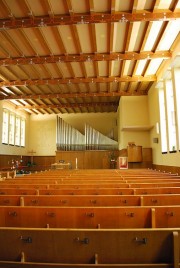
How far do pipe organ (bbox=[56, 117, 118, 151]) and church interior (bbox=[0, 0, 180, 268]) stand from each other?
7 centimetres

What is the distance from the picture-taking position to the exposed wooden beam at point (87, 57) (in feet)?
28.5

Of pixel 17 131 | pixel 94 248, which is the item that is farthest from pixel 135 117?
pixel 94 248

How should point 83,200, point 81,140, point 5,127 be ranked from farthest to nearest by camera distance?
point 81,140
point 5,127
point 83,200

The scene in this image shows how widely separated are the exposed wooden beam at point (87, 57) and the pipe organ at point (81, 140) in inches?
344

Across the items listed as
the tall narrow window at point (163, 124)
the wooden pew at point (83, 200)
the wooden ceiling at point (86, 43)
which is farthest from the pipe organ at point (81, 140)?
the wooden pew at point (83, 200)

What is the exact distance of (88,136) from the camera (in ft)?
57.0

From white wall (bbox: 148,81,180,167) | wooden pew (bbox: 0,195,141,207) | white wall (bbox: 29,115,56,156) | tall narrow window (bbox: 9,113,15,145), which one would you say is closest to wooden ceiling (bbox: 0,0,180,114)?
white wall (bbox: 148,81,180,167)

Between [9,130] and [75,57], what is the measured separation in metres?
8.72

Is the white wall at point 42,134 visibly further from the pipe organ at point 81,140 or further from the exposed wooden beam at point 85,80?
the exposed wooden beam at point 85,80

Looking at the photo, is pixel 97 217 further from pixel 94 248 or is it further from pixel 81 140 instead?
pixel 81 140

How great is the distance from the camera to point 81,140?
57.2ft

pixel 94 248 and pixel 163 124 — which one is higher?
pixel 163 124

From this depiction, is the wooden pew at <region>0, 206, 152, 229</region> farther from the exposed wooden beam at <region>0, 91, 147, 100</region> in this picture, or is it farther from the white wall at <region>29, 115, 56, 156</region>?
the white wall at <region>29, 115, 56, 156</region>

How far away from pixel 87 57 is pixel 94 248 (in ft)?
25.9
